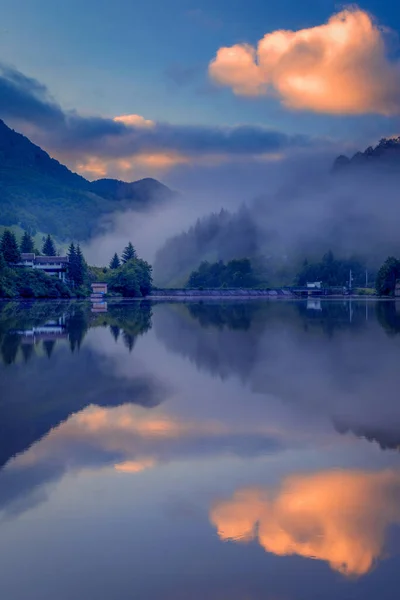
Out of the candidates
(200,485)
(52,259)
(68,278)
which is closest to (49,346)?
(200,485)

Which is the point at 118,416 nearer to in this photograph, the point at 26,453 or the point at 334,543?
the point at 26,453

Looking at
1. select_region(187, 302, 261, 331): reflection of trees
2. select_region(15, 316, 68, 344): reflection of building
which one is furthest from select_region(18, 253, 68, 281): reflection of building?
select_region(15, 316, 68, 344): reflection of building

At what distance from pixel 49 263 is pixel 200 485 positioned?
125710 millimetres

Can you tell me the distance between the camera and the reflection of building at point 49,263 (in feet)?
428

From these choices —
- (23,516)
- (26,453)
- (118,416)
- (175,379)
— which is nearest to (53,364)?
(175,379)

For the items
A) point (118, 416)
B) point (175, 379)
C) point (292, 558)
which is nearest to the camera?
point (292, 558)

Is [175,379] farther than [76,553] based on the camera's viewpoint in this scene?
Yes

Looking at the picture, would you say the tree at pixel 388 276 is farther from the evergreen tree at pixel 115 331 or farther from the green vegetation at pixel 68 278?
the evergreen tree at pixel 115 331

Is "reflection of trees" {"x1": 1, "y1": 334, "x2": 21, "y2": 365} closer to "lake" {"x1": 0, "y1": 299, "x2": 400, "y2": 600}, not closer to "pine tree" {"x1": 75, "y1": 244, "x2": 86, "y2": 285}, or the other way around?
"lake" {"x1": 0, "y1": 299, "x2": 400, "y2": 600}

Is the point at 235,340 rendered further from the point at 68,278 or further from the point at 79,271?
the point at 68,278

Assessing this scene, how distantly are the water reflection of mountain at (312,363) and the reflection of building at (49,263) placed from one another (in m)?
90.8

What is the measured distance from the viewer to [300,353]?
1162 inches

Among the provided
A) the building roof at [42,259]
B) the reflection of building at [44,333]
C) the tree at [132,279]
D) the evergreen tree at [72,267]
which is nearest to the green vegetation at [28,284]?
the evergreen tree at [72,267]

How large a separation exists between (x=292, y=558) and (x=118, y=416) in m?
8.46
